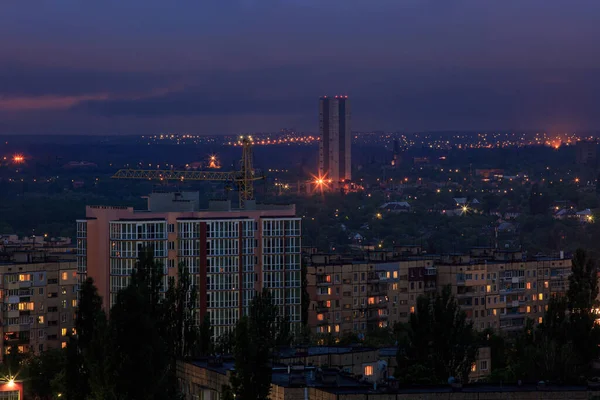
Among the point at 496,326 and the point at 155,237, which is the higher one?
the point at 155,237

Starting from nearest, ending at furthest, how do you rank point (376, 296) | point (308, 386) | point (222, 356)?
point (308, 386) → point (222, 356) → point (376, 296)

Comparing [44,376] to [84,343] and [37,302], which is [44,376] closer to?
[84,343]

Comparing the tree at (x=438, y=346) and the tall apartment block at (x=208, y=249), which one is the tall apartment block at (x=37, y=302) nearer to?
the tall apartment block at (x=208, y=249)

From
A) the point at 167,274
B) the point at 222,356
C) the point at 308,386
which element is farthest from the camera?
the point at 167,274

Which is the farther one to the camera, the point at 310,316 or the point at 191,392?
the point at 310,316

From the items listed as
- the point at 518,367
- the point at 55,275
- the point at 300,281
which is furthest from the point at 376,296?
the point at 518,367

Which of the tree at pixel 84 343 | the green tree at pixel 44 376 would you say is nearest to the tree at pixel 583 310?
the tree at pixel 84 343

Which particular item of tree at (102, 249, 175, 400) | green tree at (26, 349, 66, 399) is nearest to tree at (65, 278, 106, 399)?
tree at (102, 249, 175, 400)

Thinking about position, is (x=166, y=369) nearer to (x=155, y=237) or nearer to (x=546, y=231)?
(x=155, y=237)
